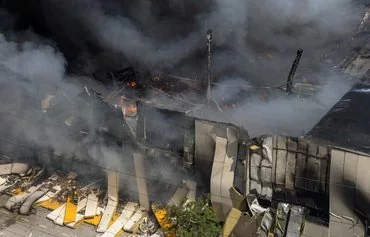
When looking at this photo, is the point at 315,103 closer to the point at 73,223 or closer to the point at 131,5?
the point at 73,223

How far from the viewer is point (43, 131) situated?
13.5 meters

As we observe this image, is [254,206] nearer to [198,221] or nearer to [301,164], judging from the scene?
[198,221]

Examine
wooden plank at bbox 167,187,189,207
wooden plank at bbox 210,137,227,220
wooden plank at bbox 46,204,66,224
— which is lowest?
wooden plank at bbox 46,204,66,224

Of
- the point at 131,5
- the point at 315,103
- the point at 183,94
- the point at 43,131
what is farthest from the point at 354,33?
the point at 43,131

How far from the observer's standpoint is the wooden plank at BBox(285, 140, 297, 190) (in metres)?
9.82

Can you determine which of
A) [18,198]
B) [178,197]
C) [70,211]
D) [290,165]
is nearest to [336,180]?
[290,165]

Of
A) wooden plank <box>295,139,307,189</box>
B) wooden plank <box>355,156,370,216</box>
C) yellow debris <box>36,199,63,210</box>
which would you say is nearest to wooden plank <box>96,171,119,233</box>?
yellow debris <box>36,199,63,210</box>

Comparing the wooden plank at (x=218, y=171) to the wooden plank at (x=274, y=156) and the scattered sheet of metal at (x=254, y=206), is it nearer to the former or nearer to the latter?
the scattered sheet of metal at (x=254, y=206)

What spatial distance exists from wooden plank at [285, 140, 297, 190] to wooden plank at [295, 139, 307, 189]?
0.09 metres

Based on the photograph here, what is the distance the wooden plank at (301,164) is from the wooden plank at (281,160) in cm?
31

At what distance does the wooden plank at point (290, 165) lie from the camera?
9.82 meters

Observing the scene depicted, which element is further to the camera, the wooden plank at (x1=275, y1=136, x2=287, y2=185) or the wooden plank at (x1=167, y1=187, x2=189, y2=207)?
the wooden plank at (x1=167, y1=187, x2=189, y2=207)

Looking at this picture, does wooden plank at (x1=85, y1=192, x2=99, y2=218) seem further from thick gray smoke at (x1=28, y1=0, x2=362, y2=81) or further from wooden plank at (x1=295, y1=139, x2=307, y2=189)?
thick gray smoke at (x1=28, y1=0, x2=362, y2=81)

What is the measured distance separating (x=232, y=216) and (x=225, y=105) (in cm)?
618
